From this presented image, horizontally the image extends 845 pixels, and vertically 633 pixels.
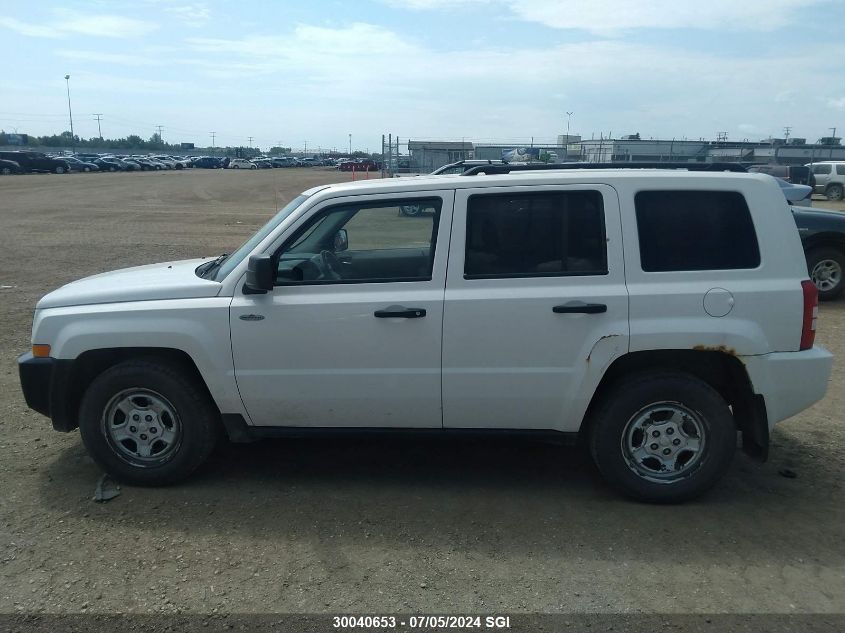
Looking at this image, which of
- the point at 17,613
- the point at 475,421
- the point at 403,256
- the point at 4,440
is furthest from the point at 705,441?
the point at 4,440

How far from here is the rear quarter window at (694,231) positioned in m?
4.21

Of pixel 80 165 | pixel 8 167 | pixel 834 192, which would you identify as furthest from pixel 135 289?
pixel 80 165

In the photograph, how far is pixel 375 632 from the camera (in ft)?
10.7

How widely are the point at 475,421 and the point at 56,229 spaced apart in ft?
58.3

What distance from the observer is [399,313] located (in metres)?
4.19

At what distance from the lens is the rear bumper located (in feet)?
13.6

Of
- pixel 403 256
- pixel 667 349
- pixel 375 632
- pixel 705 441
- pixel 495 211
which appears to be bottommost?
pixel 375 632

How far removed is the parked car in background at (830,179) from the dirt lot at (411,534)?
28968 millimetres

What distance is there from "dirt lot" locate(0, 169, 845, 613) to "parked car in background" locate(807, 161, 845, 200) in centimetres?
2897

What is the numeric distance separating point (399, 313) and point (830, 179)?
31821mm

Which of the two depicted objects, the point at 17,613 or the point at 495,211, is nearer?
the point at 17,613

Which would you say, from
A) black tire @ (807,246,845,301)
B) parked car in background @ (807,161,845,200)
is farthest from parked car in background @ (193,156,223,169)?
black tire @ (807,246,845,301)

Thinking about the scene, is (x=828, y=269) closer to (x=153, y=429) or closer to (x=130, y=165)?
(x=153, y=429)

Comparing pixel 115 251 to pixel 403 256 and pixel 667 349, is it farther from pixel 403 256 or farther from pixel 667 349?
pixel 667 349
